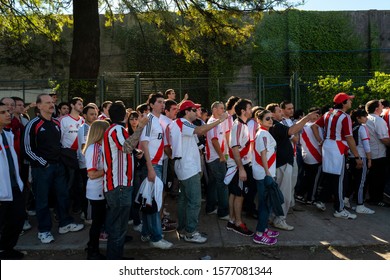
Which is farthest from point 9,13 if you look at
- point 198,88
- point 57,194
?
point 57,194

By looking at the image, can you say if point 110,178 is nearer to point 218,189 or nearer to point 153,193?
point 153,193

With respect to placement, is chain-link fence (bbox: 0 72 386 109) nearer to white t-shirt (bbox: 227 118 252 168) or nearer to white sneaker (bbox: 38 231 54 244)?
white t-shirt (bbox: 227 118 252 168)

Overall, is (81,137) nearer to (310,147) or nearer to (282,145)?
(282,145)

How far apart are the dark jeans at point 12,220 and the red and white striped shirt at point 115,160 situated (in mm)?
1245

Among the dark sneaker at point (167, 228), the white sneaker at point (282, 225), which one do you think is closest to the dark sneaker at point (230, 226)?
the white sneaker at point (282, 225)

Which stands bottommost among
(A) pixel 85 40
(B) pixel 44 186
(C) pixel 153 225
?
(C) pixel 153 225

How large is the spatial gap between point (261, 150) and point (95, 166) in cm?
220

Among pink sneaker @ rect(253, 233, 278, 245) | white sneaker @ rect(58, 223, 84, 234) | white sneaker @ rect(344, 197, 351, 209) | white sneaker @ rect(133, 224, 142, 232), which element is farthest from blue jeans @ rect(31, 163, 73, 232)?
→ white sneaker @ rect(344, 197, 351, 209)

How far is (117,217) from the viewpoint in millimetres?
4598

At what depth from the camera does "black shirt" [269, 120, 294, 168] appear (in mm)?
5945

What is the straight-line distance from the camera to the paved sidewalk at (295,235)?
18.0 feet

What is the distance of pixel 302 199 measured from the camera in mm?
7809

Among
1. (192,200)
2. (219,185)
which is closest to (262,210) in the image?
(192,200)

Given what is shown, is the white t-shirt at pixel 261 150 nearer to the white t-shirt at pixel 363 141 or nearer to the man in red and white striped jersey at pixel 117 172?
the man in red and white striped jersey at pixel 117 172
